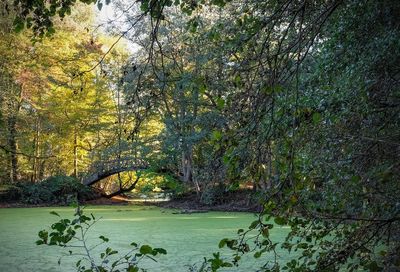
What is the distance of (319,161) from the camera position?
2197mm

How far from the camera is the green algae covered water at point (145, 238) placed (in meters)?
3.84

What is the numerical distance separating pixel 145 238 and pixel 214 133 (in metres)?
4.52

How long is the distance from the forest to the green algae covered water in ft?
0.12

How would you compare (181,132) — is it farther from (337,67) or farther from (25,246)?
(337,67)

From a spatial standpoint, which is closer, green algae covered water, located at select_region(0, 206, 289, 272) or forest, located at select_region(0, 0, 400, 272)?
forest, located at select_region(0, 0, 400, 272)

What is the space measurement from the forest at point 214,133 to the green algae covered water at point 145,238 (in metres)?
0.04

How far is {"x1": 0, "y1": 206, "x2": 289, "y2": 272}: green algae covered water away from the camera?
384cm

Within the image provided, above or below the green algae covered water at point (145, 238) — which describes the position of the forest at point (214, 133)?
above

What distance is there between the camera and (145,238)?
17.9 feet

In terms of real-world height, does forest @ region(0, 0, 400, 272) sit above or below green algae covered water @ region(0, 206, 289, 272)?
above

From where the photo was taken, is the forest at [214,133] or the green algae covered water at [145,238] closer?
the forest at [214,133]

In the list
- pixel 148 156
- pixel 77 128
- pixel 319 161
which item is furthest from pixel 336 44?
pixel 77 128

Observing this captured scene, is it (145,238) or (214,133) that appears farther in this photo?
(145,238)

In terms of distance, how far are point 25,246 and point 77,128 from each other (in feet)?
28.4
